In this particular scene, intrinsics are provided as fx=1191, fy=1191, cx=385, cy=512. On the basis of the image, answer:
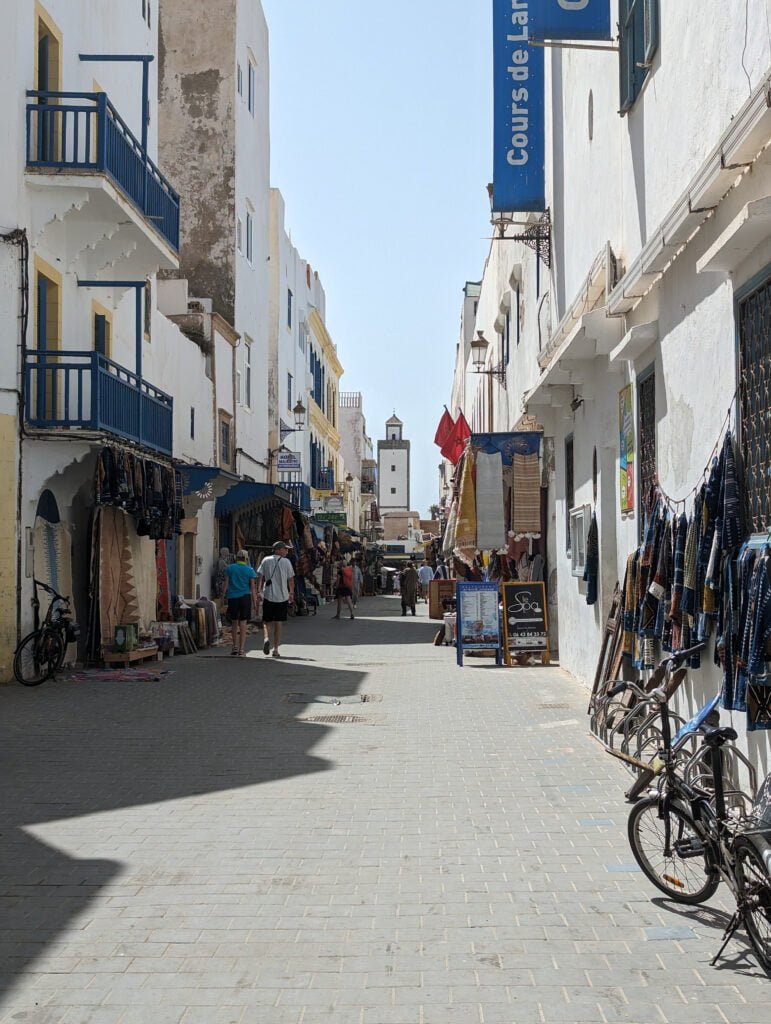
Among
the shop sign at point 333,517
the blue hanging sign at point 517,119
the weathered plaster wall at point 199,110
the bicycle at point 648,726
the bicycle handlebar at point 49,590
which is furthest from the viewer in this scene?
the shop sign at point 333,517

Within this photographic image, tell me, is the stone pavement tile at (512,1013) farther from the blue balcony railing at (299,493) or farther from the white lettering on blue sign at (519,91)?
the blue balcony railing at (299,493)

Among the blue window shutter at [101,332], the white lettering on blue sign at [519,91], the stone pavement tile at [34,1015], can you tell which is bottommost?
the stone pavement tile at [34,1015]

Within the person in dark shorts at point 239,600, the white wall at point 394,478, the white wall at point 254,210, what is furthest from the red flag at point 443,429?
the white wall at point 394,478

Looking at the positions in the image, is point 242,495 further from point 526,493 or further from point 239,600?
point 526,493

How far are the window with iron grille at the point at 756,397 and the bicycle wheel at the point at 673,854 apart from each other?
1.95 m

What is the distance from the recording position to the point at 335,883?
20.0 ft

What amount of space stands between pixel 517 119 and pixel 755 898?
1508cm

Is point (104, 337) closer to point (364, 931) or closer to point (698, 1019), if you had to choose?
point (364, 931)

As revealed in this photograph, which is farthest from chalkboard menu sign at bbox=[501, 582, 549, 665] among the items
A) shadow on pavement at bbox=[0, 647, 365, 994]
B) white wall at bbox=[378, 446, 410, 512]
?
white wall at bbox=[378, 446, 410, 512]

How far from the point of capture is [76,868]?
6.43 m

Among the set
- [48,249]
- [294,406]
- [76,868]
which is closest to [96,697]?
[48,249]

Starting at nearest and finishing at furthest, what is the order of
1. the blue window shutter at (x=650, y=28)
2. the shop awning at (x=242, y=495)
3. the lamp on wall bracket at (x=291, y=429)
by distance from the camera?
the blue window shutter at (x=650, y=28) < the shop awning at (x=242, y=495) < the lamp on wall bracket at (x=291, y=429)

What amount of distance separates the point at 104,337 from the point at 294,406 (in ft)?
72.1

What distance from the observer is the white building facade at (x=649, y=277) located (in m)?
7.04
